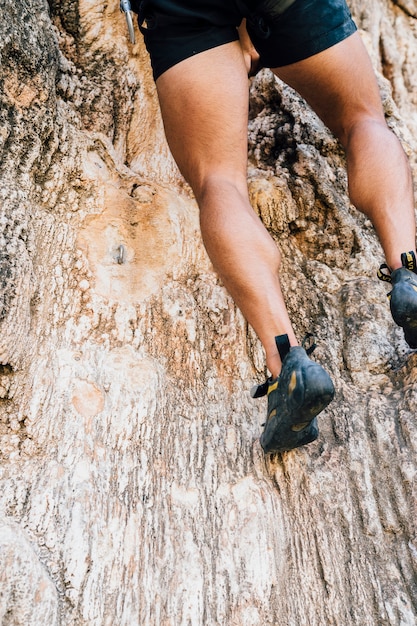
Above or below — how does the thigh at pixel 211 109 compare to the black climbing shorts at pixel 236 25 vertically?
below

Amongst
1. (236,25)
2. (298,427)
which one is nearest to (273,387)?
(298,427)

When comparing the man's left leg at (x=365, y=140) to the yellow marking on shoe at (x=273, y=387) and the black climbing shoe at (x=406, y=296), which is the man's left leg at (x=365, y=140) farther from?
the yellow marking on shoe at (x=273, y=387)

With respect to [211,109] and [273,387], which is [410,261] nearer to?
[273,387]

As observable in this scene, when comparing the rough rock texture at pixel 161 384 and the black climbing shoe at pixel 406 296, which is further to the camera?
the black climbing shoe at pixel 406 296

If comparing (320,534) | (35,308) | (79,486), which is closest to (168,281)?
(35,308)

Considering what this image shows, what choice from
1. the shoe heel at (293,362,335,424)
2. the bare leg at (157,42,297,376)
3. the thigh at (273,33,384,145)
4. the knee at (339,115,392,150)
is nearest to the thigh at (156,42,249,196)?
the bare leg at (157,42,297,376)

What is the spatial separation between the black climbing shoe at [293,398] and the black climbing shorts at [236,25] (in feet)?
3.51

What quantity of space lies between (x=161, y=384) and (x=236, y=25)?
1.31 meters

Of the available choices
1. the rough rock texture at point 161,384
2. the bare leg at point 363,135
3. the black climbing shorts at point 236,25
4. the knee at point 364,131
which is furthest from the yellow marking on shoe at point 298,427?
the black climbing shorts at point 236,25

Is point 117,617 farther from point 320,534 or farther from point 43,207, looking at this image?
point 43,207

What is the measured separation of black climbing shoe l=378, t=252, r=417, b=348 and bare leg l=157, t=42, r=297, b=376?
13.0 inches

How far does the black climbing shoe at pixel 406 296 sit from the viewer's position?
67.1 inches

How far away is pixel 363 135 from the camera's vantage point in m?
2.12

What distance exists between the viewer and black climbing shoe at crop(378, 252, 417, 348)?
1.70 metres
